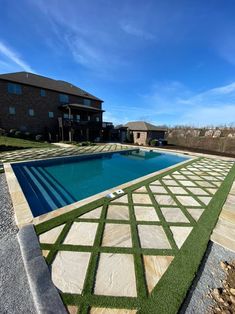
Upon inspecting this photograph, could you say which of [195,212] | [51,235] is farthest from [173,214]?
[51,235]

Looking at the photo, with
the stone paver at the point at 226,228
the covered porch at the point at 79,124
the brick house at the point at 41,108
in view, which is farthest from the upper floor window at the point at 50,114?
the stone paver at the point at 226,228

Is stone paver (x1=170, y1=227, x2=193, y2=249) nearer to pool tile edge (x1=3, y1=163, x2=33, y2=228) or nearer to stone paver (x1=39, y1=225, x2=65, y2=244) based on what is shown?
stone paver (x1=39, y1=225, x2=65, y2=244)

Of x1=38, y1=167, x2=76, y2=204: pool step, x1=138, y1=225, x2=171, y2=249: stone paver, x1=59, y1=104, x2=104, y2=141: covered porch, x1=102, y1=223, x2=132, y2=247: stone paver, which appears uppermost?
x1=59, y1=104, x2=104, y2=141: covered porch

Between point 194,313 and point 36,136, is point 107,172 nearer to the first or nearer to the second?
point 194,313

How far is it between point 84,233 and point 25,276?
3.68 ft

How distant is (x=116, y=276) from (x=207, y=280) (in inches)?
50.8

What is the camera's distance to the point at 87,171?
922 centimetres

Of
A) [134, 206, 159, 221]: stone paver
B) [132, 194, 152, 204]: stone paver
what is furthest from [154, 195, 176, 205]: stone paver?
[134, 206, 159, 221]: stone paver

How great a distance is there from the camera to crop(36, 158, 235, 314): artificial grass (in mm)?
1731

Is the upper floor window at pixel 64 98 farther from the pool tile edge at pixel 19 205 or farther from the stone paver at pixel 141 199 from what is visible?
the stone paver at pixel 141 199

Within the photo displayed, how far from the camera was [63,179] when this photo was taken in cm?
766

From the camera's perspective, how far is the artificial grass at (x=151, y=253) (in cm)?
173

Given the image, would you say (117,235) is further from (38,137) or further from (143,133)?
(143,133)

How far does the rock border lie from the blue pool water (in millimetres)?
1701
